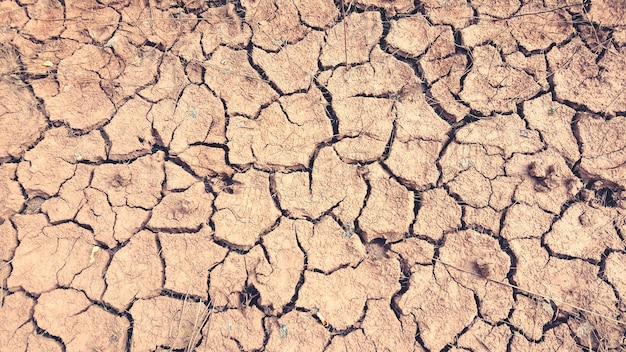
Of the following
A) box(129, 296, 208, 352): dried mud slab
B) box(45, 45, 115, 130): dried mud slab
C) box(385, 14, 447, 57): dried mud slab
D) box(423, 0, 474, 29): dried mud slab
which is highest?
box(423, 0, 474, 29): dried mud slab

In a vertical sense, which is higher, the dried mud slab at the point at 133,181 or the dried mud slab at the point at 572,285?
the dried mud slab at the point at 572,285

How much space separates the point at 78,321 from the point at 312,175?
1.40 meters

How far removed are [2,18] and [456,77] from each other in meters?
2.71

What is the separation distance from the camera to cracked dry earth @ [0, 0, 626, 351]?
2.17 meters

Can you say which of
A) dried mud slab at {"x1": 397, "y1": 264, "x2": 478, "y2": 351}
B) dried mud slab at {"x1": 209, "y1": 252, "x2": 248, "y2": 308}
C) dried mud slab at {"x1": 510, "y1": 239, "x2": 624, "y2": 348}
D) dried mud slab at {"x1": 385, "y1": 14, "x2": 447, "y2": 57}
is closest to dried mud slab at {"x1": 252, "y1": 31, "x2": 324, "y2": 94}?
dried mud slab at {"x1": 385, "y1": 14, "x2": 447, "y2": 57}

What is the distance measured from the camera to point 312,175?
2.37 meters

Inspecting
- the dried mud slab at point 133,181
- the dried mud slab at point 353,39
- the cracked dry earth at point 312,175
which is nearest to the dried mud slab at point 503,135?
the cracked dry earth at point 312,175

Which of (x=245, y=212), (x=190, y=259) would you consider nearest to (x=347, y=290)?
(x=245, y=212)

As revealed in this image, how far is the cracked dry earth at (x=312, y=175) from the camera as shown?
2174 mm

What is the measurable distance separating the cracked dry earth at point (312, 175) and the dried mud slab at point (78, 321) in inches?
0.4

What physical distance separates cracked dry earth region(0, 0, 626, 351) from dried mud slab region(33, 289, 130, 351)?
1 cm

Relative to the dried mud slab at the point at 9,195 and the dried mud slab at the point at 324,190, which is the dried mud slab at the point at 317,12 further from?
the dried mud slab at the point at 9,195

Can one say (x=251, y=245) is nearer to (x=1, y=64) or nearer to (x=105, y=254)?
(x=105, y=254)

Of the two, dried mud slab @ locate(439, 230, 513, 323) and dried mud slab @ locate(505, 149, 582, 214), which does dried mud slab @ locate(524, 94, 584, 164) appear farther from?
dried mud slab @ locate(439, 230, 513, 323)
